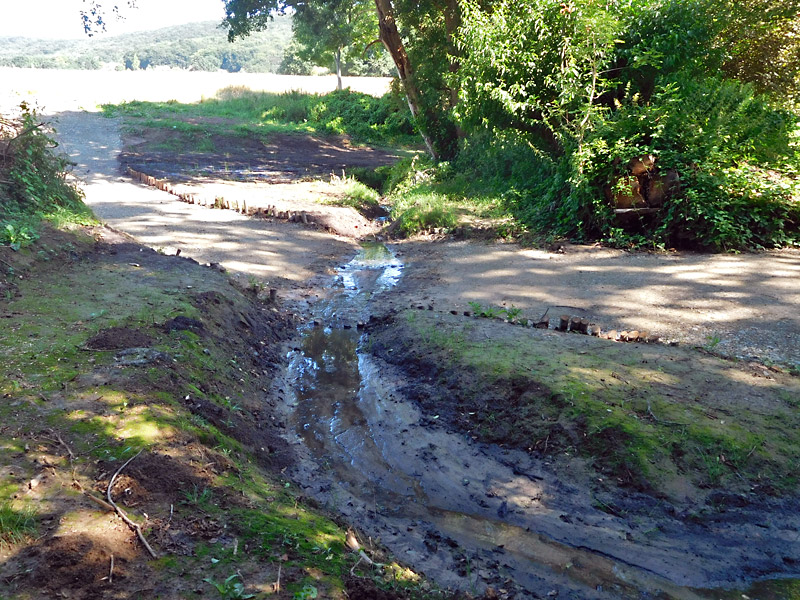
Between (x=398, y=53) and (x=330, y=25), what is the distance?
1279cm

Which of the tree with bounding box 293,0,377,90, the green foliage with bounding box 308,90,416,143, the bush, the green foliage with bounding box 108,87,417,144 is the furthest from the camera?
the green foliage with bounding box 308,90,416,143

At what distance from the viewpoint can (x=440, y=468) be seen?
4969mm

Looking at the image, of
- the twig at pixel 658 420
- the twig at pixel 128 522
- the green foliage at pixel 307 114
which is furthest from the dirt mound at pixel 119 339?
the green foliage at pixel 307 114

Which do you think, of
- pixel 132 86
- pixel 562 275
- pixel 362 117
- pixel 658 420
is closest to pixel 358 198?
pixel 562 275

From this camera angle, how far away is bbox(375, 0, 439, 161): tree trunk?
627 inches

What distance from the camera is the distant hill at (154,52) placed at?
87438mm

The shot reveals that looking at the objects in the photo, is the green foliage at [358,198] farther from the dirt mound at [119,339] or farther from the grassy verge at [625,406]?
the dirt mound at [119,339]

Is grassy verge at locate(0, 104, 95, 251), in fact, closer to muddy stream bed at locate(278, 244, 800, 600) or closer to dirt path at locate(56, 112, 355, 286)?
dirt path at locate(56, 112, 355, 286)

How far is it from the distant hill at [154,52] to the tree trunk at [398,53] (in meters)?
69.5

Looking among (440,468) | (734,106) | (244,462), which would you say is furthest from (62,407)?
(734,106)

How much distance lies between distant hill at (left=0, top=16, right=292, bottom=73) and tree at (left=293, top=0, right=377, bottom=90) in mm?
54078

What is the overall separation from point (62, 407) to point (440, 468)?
2.82 meters

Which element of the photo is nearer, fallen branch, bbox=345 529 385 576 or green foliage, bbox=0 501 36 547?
Result: green foliage, bbox=0 501 36 547

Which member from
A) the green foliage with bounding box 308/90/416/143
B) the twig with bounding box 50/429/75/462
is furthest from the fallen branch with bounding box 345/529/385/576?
the green foliage with bounding box 308/90/416/143
